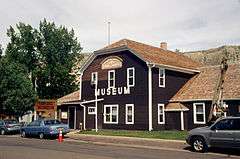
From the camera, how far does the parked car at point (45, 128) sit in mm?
28422

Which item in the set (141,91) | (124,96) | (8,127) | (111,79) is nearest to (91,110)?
(111,79)

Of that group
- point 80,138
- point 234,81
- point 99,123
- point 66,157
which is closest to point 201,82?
point 234,81

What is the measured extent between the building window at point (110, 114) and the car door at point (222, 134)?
59.4ft

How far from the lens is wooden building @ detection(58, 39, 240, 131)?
33.3 metres

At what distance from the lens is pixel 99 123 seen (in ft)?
121

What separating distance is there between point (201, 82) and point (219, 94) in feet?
14.6

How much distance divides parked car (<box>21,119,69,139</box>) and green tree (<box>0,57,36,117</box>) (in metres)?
13.6

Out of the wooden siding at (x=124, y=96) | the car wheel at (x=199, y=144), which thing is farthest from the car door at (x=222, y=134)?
the wooden siding at (x=124, y=96)

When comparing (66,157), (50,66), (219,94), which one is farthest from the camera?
(50,66)

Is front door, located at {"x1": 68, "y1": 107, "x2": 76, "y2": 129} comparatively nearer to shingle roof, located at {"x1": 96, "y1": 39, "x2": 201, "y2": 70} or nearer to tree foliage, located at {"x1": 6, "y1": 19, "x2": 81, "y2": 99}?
shingle roof, located at {"x1": 96, "y1": 39, "x2": 201, "y2": 70}

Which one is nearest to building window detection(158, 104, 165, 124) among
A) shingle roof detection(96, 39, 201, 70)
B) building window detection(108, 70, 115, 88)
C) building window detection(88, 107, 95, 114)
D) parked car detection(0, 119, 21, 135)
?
shingle roof detection(96, 39, 201, 70)

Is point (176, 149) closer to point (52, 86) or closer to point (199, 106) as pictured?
point (199, 106)

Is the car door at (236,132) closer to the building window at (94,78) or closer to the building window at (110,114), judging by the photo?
the building window at (110,114)

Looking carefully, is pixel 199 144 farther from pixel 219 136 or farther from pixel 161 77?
pixel 161 77
